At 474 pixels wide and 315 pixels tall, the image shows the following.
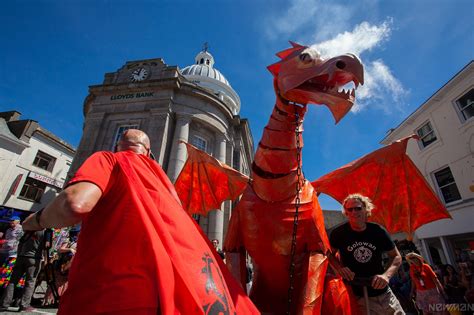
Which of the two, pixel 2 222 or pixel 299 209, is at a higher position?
pixel 2 222

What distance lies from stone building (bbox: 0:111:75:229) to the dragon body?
2039 cm

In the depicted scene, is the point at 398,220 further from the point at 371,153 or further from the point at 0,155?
the point at 0,155

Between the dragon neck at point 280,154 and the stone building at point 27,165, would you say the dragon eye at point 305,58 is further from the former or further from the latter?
the stone building at point 27,165

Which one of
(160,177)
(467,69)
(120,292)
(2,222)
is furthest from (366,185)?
(2,222)

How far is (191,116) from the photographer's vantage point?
45.5 ft

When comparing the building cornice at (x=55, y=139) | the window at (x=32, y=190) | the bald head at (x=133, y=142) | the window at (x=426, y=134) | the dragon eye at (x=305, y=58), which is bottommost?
the bald head at (x=133, y=142)

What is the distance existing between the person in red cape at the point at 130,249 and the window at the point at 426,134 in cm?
1614

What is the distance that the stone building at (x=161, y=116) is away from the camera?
41.6 ft

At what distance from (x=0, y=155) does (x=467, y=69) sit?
27051 millimetres

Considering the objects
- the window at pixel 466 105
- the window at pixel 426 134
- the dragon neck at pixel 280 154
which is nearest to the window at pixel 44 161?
the dragon neck at pixel 280 154

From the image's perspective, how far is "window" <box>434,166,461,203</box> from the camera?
40.8 feet

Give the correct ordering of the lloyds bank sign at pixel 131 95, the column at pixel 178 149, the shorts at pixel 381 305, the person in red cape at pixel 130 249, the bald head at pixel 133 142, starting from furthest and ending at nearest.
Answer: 1. the lloyds bank sign at pixel 131 95
2. the column at pixel 178 149
3. the shorts at pixel 381 305
4. the bald head at pixel 133 142
5. the person in red cape at pixel 130 249

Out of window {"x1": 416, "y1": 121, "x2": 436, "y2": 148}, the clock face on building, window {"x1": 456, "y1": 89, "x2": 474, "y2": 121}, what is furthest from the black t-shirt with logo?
the clock face on building

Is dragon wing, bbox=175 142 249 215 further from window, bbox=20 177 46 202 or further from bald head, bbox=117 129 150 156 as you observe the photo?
window, bbox=20 177 46 202
